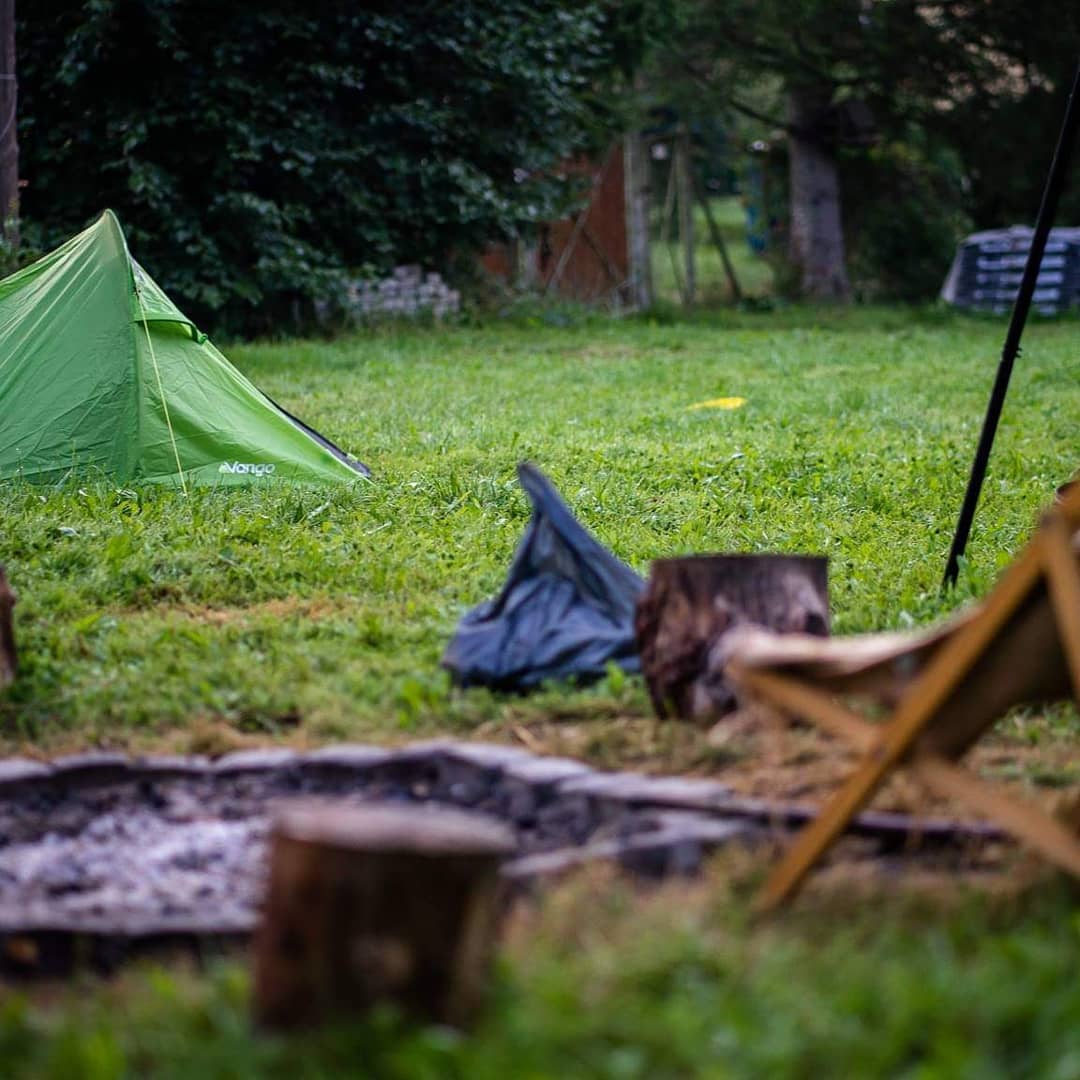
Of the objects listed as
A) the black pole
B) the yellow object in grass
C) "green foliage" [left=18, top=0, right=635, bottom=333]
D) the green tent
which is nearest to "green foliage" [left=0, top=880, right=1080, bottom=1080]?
the black pole

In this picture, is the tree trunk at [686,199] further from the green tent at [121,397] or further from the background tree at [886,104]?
the green tent at [121,397]

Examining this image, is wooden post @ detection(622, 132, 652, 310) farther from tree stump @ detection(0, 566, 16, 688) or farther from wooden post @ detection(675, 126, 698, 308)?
tree stump @ detection(0, 566, 16, 688)

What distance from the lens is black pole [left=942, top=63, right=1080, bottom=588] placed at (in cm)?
480

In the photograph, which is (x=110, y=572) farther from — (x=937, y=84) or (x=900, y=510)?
(x=937, y=84)

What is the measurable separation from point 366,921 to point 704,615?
6.21 ft

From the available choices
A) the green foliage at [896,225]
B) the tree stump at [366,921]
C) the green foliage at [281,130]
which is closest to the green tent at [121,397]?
the tree stump at [366,921]

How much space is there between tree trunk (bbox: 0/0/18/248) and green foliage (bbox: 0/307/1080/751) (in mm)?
2293

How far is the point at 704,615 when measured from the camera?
162 inches

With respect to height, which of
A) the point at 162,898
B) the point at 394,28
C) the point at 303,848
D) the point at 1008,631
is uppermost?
the point at 394,28

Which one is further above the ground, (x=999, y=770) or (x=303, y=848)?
(x=303, y=848)

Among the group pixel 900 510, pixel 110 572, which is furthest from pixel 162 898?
pixel 900 510

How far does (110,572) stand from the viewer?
19.0 ft

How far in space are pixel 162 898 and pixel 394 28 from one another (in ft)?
45.7

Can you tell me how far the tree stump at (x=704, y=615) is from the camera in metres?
4.08
